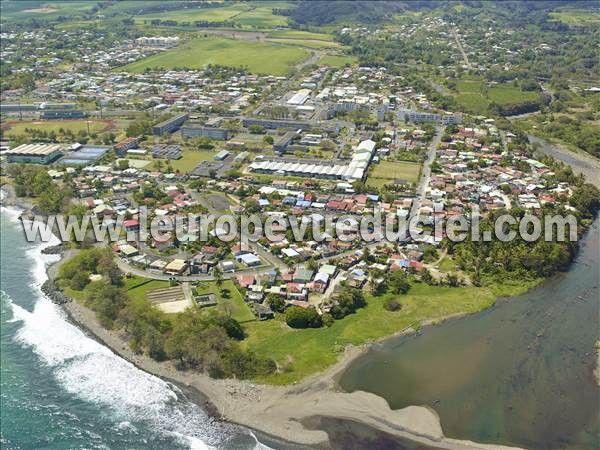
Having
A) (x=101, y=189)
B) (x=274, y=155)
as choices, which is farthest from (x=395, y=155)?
(x=101, y=189)

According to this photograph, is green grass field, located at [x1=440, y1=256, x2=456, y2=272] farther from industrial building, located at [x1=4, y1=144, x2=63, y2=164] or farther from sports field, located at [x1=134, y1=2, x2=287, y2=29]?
sports field, located at [x1=134, y1=2, x2=287, y2=29]

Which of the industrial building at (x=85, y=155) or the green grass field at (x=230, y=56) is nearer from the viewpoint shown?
the industrial building at (x=85, y=155)

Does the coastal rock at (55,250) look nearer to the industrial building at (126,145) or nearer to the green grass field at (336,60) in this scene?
the industrial building at (126,145)

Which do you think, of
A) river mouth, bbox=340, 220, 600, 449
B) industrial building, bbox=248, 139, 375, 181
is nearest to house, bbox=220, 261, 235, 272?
river mouth, bbox=340, 220, 600, 449

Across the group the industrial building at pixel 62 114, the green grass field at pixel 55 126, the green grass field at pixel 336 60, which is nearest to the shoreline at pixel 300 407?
the green grass field at pixel 55 126

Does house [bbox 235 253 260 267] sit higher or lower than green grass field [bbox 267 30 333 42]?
lower

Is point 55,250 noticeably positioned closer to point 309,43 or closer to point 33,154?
point 33,154
